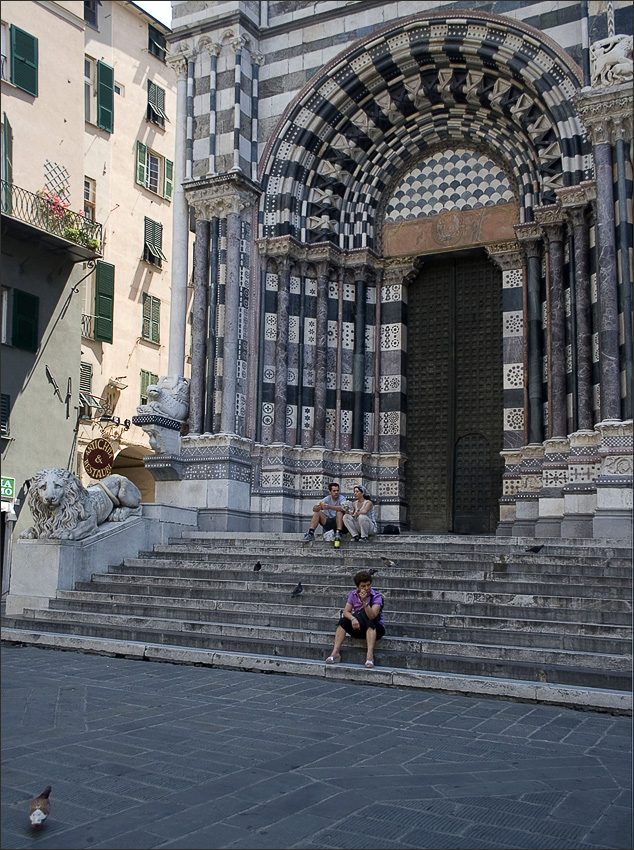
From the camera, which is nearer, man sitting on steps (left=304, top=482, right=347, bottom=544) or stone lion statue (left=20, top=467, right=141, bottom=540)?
stone lion statue (left=20, top=467, right=141, bottom=540)

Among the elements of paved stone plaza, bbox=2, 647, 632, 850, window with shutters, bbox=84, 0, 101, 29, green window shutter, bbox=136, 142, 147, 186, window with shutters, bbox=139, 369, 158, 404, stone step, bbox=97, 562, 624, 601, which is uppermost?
window with shutters, bbox=84, 0, 101, 29

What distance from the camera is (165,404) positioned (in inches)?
628

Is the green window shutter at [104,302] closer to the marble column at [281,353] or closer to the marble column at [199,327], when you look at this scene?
the marble column at [199,327]

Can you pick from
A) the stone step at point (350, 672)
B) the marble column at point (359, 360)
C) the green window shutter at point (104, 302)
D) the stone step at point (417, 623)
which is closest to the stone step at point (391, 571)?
the stone step at point (417, 623)

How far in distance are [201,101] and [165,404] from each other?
5.82 metres

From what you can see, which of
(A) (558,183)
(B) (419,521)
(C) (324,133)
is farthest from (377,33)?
(B) (419,521)

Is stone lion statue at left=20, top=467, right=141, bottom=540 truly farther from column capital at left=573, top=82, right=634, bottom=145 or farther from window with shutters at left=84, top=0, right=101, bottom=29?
window with shutters at left=84, top=0, right=101, bottom=29

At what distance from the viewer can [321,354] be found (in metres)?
16.7

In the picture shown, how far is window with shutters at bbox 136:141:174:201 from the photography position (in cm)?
2894

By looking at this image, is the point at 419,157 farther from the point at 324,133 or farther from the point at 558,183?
the point at 558,183

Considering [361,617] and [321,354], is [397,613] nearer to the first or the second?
[361,617]

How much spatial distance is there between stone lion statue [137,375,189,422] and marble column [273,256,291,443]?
165 cm

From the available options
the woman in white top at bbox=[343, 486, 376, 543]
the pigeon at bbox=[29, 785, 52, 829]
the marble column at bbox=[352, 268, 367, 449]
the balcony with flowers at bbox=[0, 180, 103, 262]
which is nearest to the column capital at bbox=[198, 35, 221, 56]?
the marble column at bbox=[352, 268, 367, 449]

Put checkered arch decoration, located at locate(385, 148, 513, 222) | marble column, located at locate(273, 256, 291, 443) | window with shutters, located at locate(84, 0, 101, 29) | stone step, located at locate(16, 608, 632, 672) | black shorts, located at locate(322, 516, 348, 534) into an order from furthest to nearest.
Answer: window with shutters, located at locate(84, 0, 101, 29), checkered arch decoration, located at locate(385, 148, 513, 222), marble column, located at locate(273, 256, 291, 443), black shorts, located at locate(322, 516, 348, 534), stone step, located at locate(16, 608, 632, 672)
